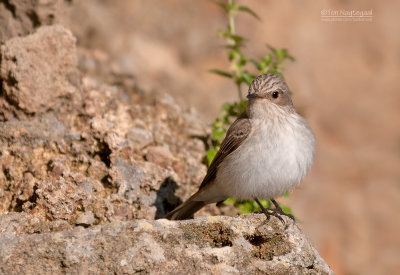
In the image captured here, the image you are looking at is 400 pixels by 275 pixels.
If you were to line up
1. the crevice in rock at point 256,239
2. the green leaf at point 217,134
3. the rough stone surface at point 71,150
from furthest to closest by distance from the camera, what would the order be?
the green leaf at point 217,134, the rough stone surface at point 71,150, the crevice in rock at point 256,239

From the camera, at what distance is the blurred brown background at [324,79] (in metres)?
9.39

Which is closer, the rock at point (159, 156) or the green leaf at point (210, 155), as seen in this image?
the rock at point (159, 156)

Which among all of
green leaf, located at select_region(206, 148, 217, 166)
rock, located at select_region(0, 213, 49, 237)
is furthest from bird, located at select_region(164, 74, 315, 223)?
rock, located at select_region(0, 213, 49, 237)

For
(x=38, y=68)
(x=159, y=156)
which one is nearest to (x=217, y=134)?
(x=159, y=156)

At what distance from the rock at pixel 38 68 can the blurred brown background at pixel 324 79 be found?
2135 millimetres

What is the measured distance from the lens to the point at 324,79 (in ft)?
34.5

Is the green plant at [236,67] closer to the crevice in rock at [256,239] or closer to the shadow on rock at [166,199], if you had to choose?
the shadow on rock at [166,199]

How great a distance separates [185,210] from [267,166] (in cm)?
116

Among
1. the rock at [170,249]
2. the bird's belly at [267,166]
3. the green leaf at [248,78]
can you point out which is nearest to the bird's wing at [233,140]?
the bird's belly at [267,166]

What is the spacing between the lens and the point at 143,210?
581 cm

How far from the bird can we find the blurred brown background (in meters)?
2.73

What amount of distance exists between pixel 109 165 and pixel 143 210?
63 cm

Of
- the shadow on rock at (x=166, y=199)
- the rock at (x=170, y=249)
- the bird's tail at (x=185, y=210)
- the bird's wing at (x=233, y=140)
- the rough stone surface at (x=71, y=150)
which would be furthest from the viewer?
the shadow on rock at (x=166, y=199)

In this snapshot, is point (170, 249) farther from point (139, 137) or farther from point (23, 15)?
point (23, 15)
